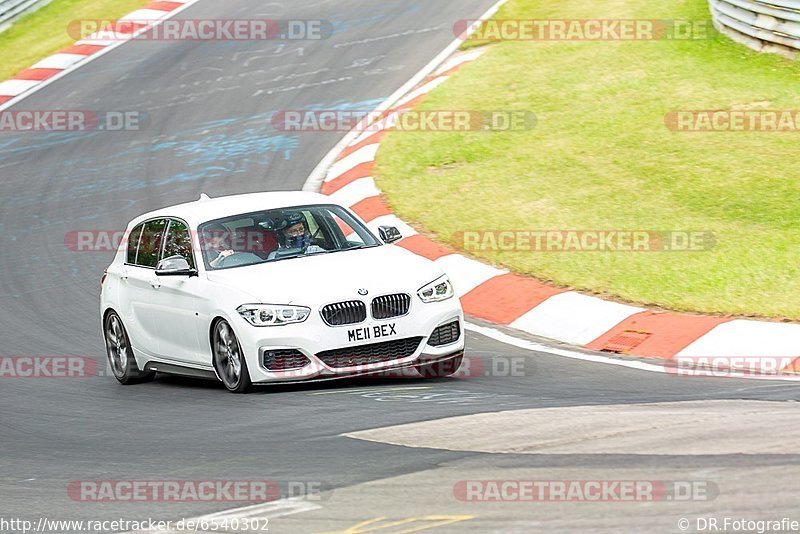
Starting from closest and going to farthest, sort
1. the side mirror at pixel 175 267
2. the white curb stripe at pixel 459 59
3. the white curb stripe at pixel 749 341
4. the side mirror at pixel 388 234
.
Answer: the white curb stripe at pixel 749 341
the side mirror at pixel 175 267
the side mirror at pixel 388 234
the white curb stripe at pixel 459 59

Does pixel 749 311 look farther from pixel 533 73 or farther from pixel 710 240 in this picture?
pixel 533 73

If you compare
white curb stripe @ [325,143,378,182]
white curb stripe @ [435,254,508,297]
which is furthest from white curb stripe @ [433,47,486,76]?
white curb stripe @ [435,254,508,297]

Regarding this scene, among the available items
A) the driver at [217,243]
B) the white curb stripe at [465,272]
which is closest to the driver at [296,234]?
the driver at [217,243]

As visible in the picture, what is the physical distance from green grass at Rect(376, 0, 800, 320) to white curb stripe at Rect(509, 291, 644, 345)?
0.25m

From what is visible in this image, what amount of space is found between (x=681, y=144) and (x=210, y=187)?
19.9 ft

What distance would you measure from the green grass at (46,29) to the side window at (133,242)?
13.5 metres

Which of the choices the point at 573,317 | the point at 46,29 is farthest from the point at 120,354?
the point at 46,29

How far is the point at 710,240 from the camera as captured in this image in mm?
12328

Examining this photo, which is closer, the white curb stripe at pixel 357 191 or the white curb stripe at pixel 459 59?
the white curb stripe at pixel 357 191

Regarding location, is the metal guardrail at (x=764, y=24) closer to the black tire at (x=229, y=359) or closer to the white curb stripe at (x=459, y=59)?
the white curb stripe at (x=459, y=59)

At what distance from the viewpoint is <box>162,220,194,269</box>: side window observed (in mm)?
10594

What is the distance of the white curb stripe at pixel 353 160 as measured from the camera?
17266 millimetres

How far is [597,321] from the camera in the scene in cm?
1116

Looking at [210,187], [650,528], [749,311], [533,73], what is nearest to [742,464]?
[650,528]
